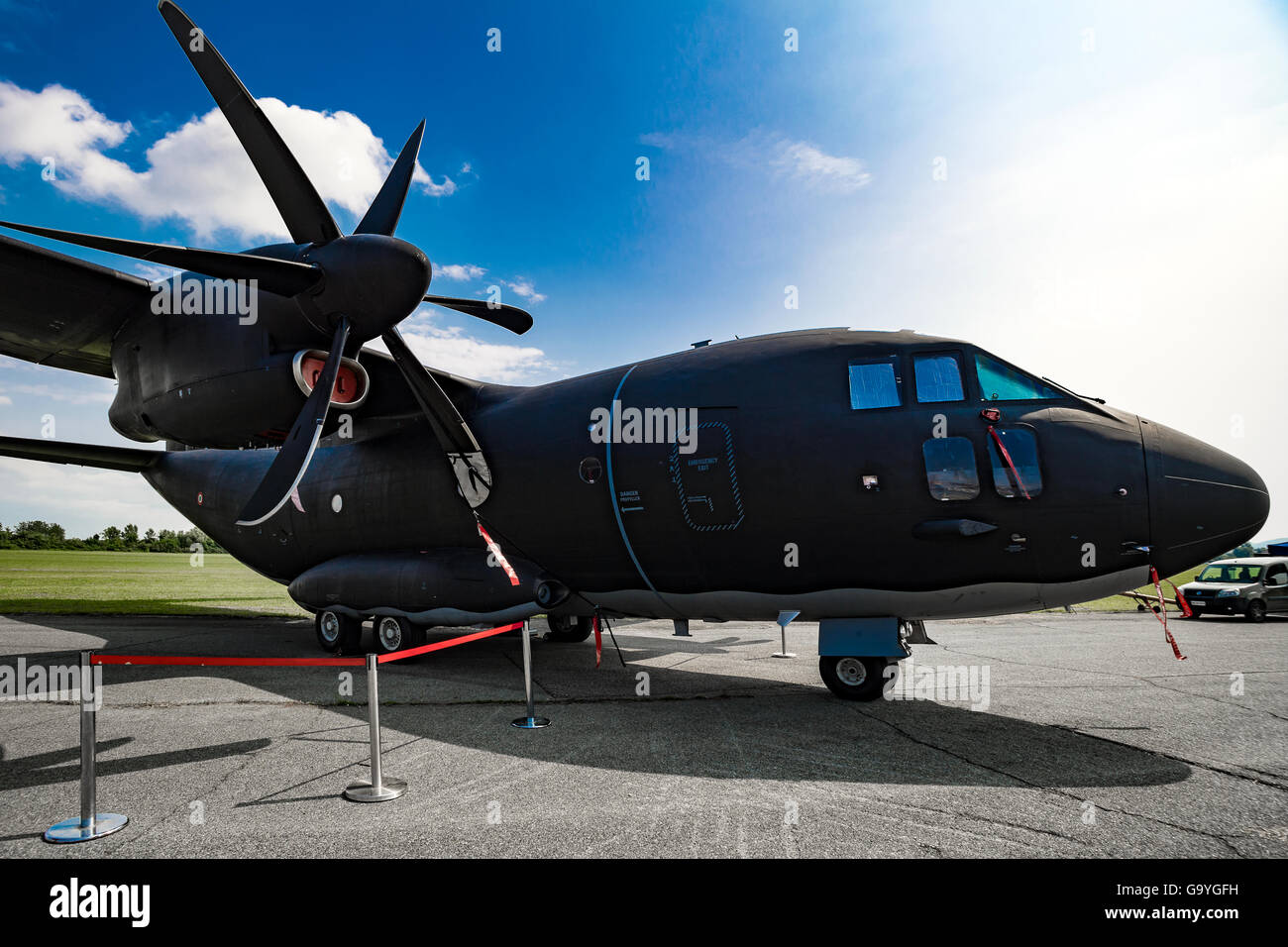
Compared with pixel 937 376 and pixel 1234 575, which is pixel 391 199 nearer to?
pixel 937 376

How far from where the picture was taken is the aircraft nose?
20.5 ft

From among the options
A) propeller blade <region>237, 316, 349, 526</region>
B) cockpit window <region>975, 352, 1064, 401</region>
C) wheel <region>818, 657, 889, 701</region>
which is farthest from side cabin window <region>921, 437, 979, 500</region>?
propeller blade <region>237, 316, 349, 526</region>

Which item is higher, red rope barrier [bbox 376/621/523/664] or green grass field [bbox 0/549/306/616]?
red rope barrier [bbox 376/621/523/664]

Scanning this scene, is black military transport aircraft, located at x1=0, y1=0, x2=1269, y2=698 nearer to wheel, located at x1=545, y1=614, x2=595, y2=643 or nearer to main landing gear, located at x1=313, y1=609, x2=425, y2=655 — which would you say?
main landing gear, located at x1=313, y1=609, x2=425, y2=655

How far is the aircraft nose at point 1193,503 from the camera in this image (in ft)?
20.5

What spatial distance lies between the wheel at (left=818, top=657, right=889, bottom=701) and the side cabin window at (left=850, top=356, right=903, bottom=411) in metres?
2.78

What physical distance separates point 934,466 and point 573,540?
4342 millimetres

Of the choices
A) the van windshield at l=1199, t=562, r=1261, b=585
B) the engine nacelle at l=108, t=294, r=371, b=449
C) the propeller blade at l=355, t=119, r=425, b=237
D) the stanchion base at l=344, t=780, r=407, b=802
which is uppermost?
the propeller blade at l=355, t=119, r=425, b=237

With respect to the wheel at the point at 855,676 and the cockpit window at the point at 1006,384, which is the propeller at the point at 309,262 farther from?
the cockpit window at the point at 1006,384

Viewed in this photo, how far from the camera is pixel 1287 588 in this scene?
1975cm

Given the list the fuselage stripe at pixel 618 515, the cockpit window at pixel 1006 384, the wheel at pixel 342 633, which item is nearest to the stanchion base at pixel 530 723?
the fuselage stripe at pixel 618 515

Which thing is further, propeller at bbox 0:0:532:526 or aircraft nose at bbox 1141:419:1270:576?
propeller at bbox 0:0:532:526
